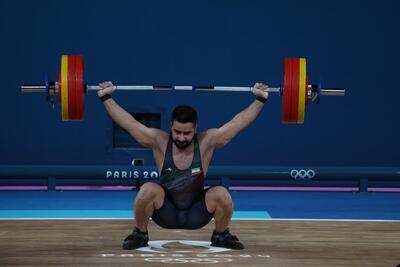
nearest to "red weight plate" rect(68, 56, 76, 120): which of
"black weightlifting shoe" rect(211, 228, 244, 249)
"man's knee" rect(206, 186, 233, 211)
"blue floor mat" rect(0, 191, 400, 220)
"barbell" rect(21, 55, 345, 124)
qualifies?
"barbell" rect(21, 55, 345, 124)

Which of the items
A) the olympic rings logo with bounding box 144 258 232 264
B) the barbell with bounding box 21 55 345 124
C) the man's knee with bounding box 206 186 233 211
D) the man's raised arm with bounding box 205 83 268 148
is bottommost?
the olympic rings logo with bounding box 144 258 232 264

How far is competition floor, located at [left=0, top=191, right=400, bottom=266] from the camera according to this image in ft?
13.4

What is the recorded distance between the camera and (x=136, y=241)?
4.36m

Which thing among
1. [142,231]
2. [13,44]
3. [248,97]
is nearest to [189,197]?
[142,231]

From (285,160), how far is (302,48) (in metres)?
1.35

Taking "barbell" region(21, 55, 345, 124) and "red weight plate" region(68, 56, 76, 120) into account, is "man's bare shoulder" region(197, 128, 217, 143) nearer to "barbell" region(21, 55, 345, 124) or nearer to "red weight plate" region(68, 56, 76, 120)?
"barbell" region(21, 55, 345, 124)

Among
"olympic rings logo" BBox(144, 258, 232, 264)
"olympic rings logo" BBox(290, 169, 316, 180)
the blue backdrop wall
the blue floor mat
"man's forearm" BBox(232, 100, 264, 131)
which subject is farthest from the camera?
the blue backdrop wall

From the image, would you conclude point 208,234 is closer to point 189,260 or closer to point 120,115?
point 189,260

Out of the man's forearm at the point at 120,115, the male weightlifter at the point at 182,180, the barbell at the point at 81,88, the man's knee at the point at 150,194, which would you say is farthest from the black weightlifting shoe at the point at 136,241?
the barbell at the point at 81,88

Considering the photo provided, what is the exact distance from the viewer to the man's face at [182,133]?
13.6 ft

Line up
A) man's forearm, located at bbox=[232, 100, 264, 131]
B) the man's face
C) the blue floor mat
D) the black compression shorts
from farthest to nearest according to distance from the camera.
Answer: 1. the blue floor mat
2. man's forearm, located at bbox=[232, 100, 264, 131]
3. the black compression shorts
4. the man's face

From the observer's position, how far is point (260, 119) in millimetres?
8234

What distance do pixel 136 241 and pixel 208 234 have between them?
2.60ft

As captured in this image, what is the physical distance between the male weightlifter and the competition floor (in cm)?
18
